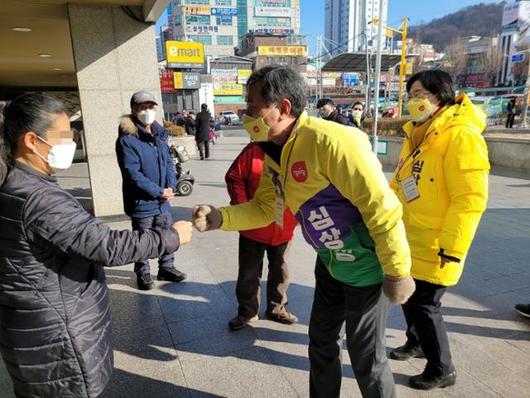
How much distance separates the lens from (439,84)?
222 cm

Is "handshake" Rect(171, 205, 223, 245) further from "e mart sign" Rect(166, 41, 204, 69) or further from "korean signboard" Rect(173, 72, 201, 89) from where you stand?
"korean signboard" Rect(173, 72, 201, 89)

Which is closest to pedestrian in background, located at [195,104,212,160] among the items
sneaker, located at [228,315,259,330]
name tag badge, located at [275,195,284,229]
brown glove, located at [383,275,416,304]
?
sneaker, located at [228,315,259,330]

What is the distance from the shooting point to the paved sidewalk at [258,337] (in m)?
2.39

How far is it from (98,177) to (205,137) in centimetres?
722

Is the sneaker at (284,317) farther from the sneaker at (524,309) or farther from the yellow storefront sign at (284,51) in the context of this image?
the yellow storefront sign at (284,51)

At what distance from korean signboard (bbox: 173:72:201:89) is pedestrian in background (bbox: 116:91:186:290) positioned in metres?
37.2

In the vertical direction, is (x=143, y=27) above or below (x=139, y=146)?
above

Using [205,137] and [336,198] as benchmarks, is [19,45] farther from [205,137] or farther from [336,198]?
[336,198]

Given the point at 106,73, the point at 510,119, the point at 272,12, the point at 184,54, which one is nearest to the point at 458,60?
the point at 184,54

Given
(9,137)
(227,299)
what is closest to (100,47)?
(227,299)

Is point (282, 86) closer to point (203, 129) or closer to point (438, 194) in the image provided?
point (438, 194)

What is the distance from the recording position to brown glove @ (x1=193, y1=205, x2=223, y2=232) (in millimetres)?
Answer: 2013

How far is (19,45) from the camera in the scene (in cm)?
802

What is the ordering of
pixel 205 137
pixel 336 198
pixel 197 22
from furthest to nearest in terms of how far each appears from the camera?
pixel 197 22, pixel 205 137, pixel 336 198
